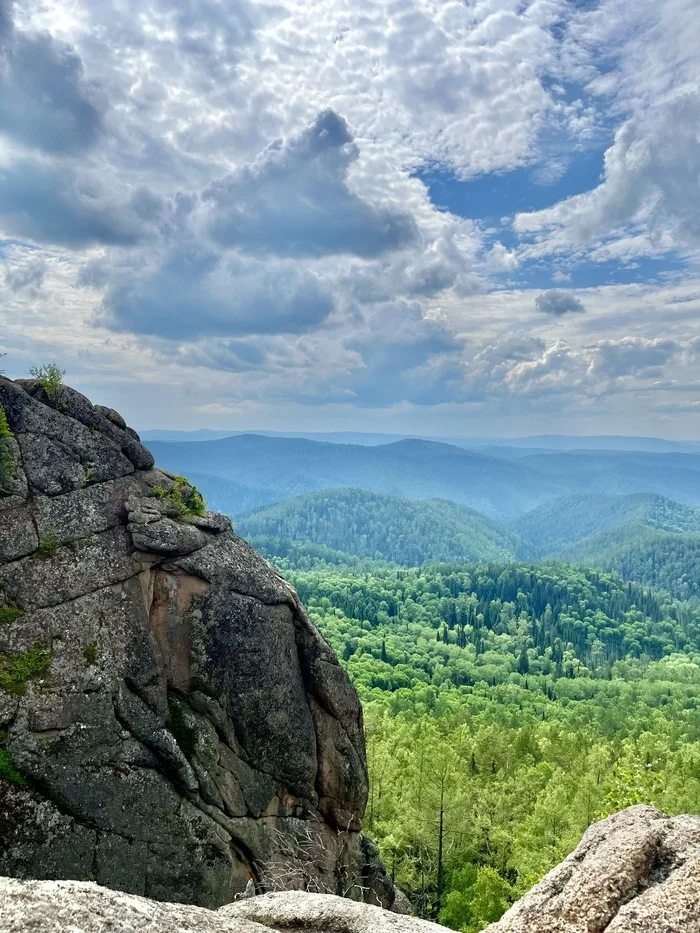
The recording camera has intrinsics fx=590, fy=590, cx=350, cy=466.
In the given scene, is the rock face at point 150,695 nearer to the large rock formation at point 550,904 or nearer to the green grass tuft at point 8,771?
the green grass tuft at point 8,771

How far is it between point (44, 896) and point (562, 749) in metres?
62.4

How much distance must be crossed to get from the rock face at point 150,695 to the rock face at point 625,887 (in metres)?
12.6

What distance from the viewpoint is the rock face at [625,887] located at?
20.5ft

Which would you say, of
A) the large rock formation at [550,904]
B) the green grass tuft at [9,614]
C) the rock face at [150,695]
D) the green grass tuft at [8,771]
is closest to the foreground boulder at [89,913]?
the large rock formation at [550,904]

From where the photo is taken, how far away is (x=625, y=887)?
22.9 ft

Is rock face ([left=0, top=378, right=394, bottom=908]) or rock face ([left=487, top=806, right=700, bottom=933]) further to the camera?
rock face ([left=0, top=378, right=394, bottom=908])

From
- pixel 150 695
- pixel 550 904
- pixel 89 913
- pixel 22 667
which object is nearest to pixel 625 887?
pixel 550 904

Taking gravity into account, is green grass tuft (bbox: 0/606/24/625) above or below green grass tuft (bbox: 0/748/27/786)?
above

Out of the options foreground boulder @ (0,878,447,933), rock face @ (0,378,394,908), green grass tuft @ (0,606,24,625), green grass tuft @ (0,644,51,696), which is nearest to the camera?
foreground boulder @ (0,878,447,933)

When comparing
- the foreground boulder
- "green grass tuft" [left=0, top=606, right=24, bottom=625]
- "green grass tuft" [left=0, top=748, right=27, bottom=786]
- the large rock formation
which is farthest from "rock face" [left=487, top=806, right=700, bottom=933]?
"green grass tuft" [left=0, top=606, right=24, bottom=625]

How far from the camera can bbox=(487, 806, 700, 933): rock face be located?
623cm

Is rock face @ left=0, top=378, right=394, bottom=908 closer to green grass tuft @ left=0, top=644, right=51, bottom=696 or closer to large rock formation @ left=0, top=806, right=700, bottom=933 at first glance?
green grass tuft @ left=0, top=644, right=51, bottom=696

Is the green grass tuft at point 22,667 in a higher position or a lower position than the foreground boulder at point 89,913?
lower

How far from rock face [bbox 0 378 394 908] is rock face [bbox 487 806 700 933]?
41.5 feet
